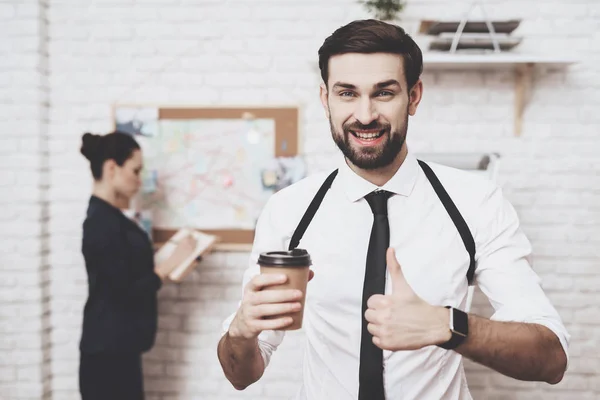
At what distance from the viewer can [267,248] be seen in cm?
141

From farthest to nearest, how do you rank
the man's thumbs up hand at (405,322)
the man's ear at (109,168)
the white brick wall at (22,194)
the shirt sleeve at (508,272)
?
the white brick wall at (22,194)
the man's ear at (109,168)
the shirt sleeve at (508,272)
the man's thumbs up hand at (405,322)

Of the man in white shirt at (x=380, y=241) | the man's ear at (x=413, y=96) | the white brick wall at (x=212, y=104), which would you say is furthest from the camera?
the white brick wall at (x=212, y=104)

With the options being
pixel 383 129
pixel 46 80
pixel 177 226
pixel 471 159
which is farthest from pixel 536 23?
pixel 46 80

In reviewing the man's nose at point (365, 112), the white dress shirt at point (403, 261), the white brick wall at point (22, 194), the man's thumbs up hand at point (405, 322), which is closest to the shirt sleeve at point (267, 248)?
the white dress shirt at point (403, 261)

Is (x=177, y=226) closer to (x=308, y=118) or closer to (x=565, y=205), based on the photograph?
(x=308, y=118)

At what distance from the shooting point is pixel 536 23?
7.91ft

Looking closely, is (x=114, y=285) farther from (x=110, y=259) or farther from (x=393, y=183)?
(x=393, y=183)

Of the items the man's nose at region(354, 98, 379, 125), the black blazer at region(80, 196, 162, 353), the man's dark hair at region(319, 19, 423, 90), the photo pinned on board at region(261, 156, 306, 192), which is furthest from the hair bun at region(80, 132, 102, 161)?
the man's nose at region(354, 98, 379, 125)

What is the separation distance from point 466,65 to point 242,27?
1.06 metres

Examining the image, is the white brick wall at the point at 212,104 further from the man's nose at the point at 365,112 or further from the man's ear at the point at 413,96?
the man's nose at the point at 365,112

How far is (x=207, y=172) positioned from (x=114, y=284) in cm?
71

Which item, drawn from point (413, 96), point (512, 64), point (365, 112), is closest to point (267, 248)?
point (365, 112)

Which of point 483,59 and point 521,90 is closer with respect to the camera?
point 483,59

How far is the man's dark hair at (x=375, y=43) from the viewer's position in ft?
4.16
